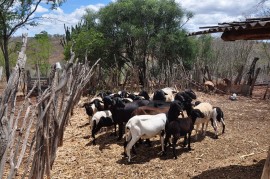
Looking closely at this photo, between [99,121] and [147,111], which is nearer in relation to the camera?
[147,111]

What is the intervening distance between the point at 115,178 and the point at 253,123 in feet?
19.0

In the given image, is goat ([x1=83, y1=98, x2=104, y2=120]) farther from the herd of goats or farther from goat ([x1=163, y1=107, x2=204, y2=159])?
goat ([x1=163, y1=107, x2=204, y2=159])

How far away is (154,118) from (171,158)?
0.93m

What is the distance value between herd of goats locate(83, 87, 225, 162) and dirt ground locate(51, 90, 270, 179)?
0.89ft

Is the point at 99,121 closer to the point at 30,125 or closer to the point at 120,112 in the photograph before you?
the point at 120,112

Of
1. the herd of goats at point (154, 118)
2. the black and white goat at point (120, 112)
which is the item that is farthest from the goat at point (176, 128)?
the black and white goat at point (120, 112)

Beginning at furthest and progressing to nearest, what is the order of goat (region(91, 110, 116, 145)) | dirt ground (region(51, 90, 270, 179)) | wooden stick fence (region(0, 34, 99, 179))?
goat (region(91, 110, 116, 145)), dirt ground (region(51, 90, 270, 179)), wooden stick fence (region(0, 34, 99, 179))

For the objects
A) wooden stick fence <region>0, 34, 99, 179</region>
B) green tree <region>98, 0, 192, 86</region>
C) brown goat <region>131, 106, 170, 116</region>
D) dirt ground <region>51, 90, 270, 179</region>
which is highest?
green tree <region>98, 0, 192, 86</region>

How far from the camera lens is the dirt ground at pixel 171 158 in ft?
19.6

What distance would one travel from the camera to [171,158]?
6789 millimetres

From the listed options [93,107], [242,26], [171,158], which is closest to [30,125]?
[242,26]

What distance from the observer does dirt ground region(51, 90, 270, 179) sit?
19.6ft

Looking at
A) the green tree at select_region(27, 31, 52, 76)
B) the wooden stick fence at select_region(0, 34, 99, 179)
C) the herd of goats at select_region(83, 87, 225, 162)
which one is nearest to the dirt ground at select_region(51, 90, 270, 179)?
the herd of goats at select_region(83, 87, 225, 162)

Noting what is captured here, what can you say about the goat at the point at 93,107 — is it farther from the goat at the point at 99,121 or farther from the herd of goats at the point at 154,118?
the goat at the point at 99,121
